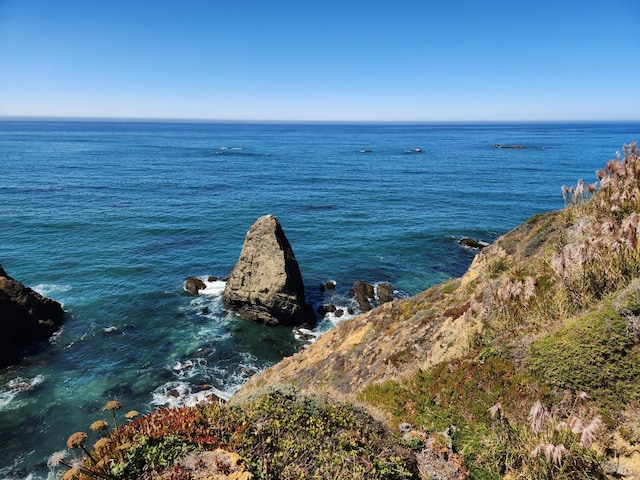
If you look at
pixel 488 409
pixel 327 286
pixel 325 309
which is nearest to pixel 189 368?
pixel 325 309

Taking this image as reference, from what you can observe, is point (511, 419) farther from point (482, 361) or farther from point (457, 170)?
point (457, 170)

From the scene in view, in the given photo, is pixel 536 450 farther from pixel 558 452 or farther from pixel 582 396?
pixel 582 396

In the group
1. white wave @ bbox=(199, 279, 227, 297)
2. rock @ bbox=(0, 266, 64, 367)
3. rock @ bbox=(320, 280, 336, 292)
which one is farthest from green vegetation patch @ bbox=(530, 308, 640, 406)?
rock @ bbox=(0, 266, 64, 367)

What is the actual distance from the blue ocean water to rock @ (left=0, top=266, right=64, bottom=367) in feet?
4.54

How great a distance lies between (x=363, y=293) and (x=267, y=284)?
31.6ft

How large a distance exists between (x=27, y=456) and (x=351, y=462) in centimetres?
2203

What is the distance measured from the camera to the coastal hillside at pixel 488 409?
6781mm

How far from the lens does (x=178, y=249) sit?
157 feet

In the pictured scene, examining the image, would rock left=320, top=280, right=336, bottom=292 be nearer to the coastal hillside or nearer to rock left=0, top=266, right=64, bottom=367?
rock left=0, top=266, right=64, bottom=367

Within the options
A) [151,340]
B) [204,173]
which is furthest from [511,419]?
[204,173]

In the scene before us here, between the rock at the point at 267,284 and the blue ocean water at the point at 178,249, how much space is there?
1455mm

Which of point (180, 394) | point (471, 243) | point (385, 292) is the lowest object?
point (180, 394)

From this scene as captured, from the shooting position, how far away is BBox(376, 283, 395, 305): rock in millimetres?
35906

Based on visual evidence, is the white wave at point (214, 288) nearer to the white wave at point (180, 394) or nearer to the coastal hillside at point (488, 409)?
the white wave at point (180, 394)
